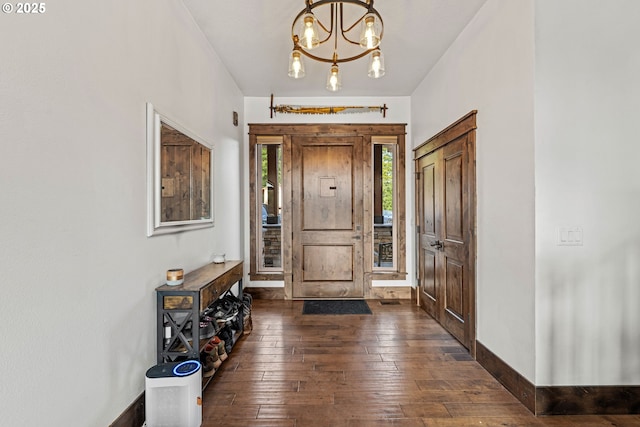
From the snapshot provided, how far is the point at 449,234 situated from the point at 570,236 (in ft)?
4.27

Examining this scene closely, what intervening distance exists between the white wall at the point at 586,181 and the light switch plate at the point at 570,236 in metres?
0.03

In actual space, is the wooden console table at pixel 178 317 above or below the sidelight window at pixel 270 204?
below

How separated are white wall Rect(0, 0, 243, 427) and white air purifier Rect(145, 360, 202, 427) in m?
0.15

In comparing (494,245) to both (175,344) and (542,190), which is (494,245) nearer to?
(542,190)

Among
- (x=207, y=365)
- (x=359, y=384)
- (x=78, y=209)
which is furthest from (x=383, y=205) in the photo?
(x=78, y=209)

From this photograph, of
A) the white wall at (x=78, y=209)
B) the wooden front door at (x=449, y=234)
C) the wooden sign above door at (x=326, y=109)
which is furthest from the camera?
the wooden sign above door at (x=326, y=109)

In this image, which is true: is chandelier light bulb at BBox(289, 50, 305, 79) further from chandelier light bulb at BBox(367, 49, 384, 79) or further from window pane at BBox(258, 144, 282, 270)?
window pane at BBox(258, 144, 282, 270)

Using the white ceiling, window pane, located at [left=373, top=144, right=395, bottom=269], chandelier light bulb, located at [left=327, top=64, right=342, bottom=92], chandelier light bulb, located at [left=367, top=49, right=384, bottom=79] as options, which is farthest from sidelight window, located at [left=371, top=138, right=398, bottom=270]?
chandelier light bulb, located at [left=367, top=49, right=384, bottom=79]

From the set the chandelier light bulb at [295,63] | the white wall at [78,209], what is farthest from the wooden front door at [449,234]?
the white wall at [78,209]

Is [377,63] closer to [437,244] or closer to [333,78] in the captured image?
[333,78]

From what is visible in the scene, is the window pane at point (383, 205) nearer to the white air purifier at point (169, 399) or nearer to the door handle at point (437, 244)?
the door handle at point (437, 244)

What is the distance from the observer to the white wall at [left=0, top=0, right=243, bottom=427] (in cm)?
113

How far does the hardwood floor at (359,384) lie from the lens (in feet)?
6.35

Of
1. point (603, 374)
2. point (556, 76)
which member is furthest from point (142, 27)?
point (603, 374)
